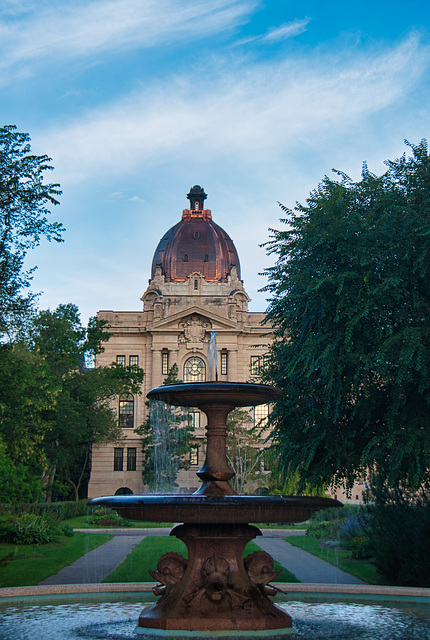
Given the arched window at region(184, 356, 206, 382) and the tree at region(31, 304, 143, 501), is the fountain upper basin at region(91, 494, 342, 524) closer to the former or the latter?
the tree at region(31, 304, 143, 501)

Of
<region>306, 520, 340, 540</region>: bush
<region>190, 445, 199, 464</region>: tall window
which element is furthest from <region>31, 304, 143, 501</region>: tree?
<region>306, 520, 340, 540</region>: bush

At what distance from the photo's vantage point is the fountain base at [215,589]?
9125mm

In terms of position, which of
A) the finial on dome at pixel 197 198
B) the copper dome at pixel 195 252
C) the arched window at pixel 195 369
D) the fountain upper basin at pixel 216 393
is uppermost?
the finial on dome at pixel 197 198

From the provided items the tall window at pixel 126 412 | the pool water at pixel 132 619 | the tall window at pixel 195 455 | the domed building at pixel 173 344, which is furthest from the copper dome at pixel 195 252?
the pool water at pixel 132 619

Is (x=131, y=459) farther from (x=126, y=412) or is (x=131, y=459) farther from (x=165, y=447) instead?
(x=165, y=447)

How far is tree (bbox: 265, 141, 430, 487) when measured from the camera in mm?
15492

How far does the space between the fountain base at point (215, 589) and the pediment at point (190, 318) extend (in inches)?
2231

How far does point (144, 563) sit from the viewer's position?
20.5m

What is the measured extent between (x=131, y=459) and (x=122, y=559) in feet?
149

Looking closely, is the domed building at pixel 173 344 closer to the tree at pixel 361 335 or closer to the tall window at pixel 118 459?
the tall window at pixel 118 459

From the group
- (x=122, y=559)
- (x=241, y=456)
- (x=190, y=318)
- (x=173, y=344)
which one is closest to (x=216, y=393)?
(x=122, y=559)

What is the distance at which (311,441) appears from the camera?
16.5 metres

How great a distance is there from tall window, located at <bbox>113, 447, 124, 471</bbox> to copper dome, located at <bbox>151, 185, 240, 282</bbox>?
17910 mm

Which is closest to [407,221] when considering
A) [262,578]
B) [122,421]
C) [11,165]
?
[262,578]
